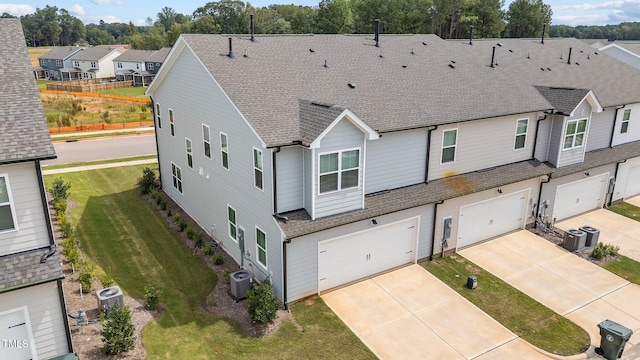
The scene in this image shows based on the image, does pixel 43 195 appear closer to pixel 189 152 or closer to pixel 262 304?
pixel 262 304

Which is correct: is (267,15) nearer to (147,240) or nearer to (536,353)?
(147,240)

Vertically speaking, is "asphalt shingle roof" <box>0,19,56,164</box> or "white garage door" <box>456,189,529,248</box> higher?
"asphalt shingle roof" <box>0,19,56,164</box>

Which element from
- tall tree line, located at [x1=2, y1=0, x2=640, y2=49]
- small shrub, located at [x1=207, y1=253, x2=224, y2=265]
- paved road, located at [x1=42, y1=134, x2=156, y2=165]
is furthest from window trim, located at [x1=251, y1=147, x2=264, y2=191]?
tall tree line, located at [x1=2, y1=0, x2=640, y2=49]

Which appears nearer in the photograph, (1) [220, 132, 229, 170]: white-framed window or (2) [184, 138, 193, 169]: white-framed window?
(1) [220, 132, 229, 170]: white-framed window

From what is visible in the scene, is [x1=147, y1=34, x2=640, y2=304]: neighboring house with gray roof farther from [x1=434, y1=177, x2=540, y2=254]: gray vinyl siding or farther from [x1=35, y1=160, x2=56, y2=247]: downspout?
[x1=35, y1=160, x2=56, y2=247]: downspout

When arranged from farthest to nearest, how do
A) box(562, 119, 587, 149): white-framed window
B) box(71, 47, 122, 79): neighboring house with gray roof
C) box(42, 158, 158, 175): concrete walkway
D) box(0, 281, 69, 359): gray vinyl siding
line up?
box(71, 47, 122, 79): neighboring house with gray roof < box(42, 158, 158, 175): concrete walkway < box(562, 119, 587, 149): white-framed window < box(0, 281, 69, 359): gray vinyl siding

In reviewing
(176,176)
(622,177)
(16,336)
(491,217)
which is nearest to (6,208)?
(16,336)
